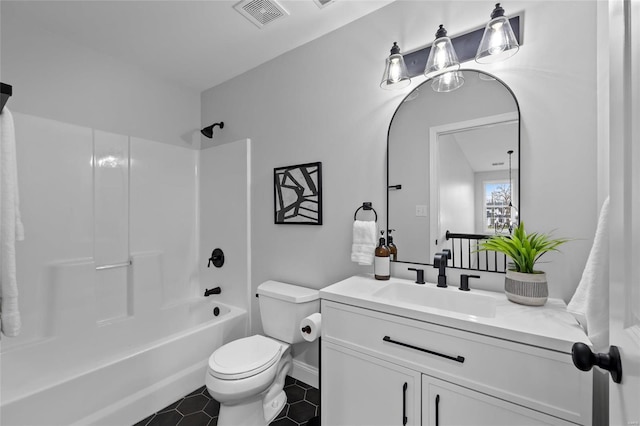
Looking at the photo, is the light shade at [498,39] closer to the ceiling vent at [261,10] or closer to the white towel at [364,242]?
the white towel at [364,242]

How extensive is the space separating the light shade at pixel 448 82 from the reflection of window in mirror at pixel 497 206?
0.53 metres

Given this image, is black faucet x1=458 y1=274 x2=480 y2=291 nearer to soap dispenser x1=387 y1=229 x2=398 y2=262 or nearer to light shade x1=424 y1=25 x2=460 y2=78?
soap dispenser x1=387 y1=229 x2=398 y2=262

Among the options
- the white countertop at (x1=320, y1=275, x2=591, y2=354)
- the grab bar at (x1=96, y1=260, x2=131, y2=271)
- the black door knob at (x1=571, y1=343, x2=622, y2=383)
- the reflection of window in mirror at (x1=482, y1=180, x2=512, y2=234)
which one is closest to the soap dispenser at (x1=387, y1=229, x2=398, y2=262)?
the white countertop at (x1=320, y1=275, x2=591, y2=354)

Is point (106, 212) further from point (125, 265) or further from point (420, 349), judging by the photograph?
point (420, 349)

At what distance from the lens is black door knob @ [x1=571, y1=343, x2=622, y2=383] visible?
515 mm

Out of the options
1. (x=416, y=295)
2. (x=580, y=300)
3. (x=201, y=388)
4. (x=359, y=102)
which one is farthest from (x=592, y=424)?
(x=201, y=388)

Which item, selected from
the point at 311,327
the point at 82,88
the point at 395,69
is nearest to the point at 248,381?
the point at 311,327

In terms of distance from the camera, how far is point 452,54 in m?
1.40

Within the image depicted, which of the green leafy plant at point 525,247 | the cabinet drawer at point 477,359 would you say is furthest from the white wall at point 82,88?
the green leafy plant at point 525,247

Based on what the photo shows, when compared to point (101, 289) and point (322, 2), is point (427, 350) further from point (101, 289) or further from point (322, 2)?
point (101, 289)

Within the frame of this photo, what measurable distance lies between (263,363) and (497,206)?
4.87ft

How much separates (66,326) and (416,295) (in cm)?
232

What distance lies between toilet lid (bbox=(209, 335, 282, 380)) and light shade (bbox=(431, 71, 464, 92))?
5.79 ft

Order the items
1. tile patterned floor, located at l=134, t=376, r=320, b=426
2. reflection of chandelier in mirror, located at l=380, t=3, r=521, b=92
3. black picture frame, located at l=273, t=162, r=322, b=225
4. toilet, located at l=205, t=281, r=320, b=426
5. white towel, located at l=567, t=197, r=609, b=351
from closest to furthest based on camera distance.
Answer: white towel, located at l=567, t=197, r=609, b=351 < reflection of chandelier in mirror, located at l=380, t=3, r=521, b=92 < toilet, located at l=205, t=281, r=320, b=426 < tile patterned floor, located at l=134, t=376, r=320, b=426 < black picture frame, located at l=273, t=162, r=322, b=225
